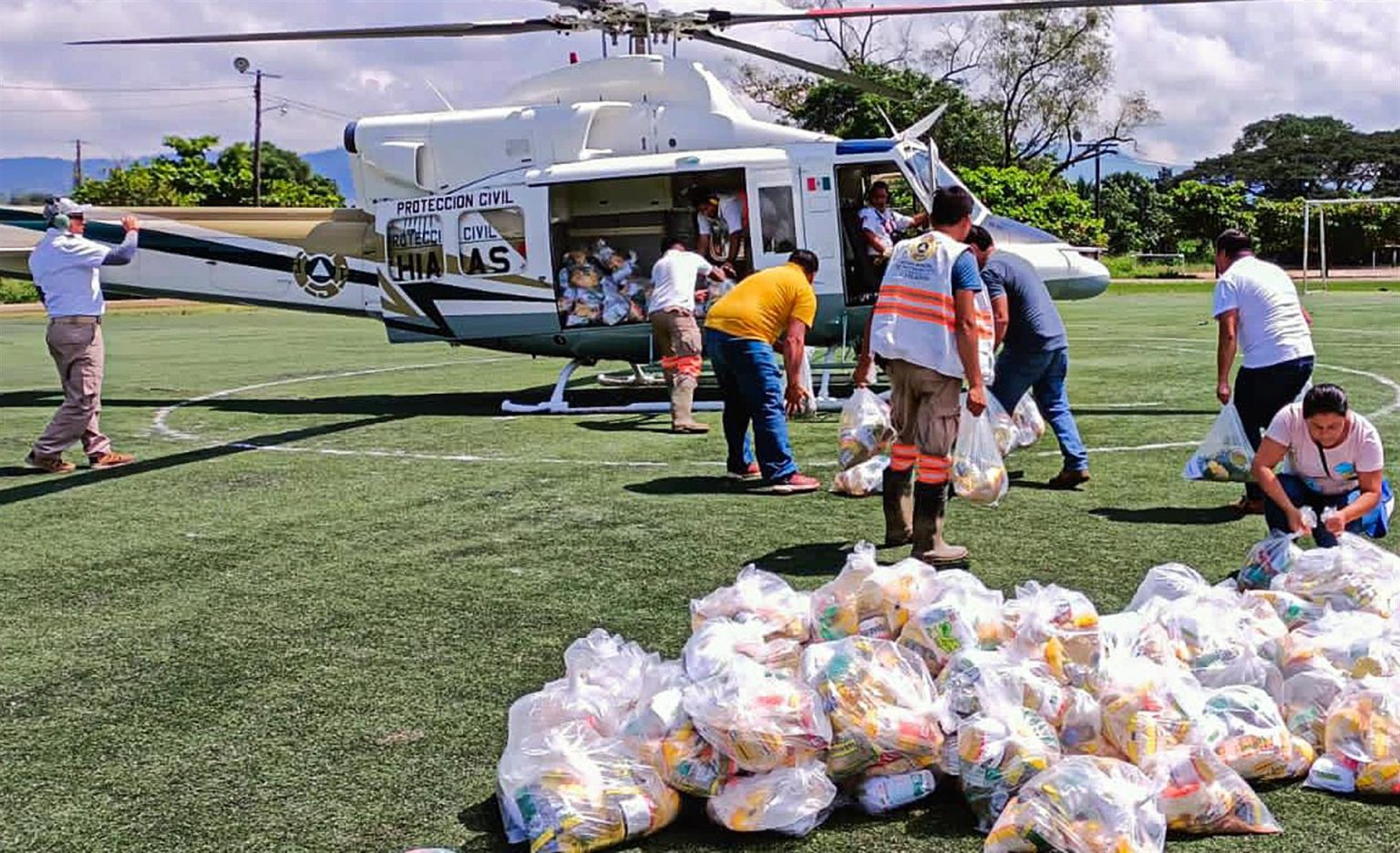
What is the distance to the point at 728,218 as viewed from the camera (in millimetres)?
11805

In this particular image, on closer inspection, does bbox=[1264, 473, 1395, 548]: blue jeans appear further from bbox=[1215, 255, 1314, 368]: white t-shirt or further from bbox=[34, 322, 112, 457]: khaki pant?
bbox=[34, 322, 112, 457]: khaki pant

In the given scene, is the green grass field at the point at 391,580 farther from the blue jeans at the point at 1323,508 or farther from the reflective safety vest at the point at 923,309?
the reflective safety vest at the point at 923,309

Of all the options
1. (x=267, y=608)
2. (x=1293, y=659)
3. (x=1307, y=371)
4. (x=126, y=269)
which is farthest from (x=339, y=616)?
(x=126, y=269)

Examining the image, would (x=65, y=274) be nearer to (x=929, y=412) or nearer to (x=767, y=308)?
(x=767, y=308)

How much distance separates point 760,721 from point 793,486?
14.7 feet

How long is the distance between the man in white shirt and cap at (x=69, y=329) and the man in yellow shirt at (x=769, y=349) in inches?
189

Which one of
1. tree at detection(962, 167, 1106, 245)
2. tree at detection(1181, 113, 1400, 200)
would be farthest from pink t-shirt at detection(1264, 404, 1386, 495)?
tree at detection(1181, 113, 1400, 200)

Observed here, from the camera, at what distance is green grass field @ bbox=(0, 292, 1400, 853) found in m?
3.68

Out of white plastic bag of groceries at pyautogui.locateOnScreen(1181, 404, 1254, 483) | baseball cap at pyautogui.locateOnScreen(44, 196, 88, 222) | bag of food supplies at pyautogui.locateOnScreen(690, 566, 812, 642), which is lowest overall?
bag of food supplies at pyautogui.locateOnScreen(690, 566, 812, 642)

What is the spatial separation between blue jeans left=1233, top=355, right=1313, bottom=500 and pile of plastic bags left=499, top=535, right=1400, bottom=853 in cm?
288

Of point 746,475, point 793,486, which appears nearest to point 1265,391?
point 793,486

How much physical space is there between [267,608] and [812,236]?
6885 mm

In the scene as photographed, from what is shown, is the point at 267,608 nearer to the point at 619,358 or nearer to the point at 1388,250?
the point at 619,358

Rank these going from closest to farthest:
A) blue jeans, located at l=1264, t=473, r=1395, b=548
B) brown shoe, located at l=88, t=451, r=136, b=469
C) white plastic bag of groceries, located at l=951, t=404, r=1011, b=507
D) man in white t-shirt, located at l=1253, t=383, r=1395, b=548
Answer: man in white t-shirt, located at l=1253, t=383, r=1395, b=548 → blue jeans, located at l=1264, t=473, r=1395, b=548 → white plastic bag of groceries, located at l=951, t=404, r=1011, b=507 → brown shoe, located at l=88, t=451, r=136, b=469
